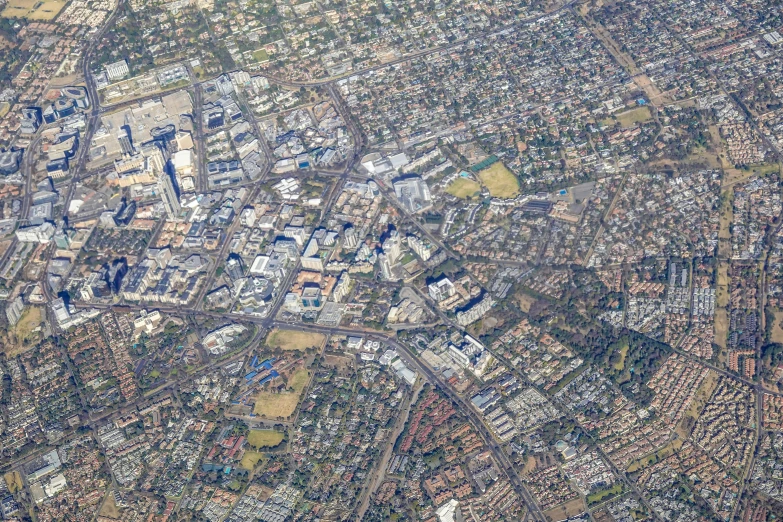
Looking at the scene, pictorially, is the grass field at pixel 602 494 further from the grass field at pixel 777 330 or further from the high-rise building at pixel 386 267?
the high-rise building at pixel 386 267

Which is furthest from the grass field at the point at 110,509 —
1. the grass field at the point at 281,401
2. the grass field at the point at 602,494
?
the grass field at the point at 602,494

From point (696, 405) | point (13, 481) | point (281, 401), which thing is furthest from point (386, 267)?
point (13, 481)

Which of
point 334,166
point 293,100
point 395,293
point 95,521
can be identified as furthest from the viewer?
point 293,100

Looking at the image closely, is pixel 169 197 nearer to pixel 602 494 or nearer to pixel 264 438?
pixel 264 438

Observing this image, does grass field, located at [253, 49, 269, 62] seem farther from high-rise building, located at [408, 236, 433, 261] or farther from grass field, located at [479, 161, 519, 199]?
high-rise building, located at [408, 236, 433, 261]

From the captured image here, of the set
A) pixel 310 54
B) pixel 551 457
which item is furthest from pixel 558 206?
pixel 310 54

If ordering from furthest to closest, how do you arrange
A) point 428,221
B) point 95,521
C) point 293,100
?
point 293,100 → point 428,221 → point 95,521

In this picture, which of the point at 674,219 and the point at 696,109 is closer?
the point at 674,219

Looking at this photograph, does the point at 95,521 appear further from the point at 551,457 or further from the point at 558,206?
the point at 558,206
